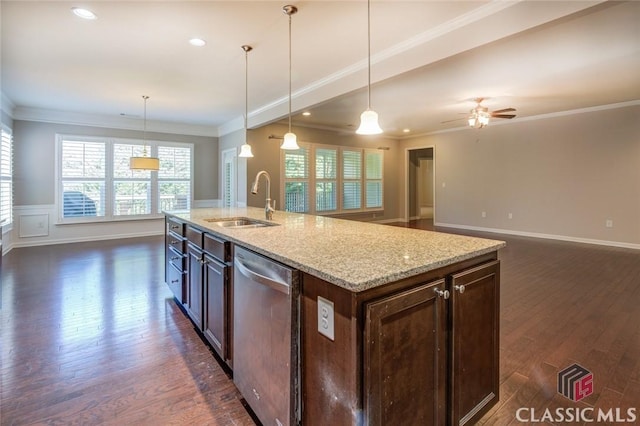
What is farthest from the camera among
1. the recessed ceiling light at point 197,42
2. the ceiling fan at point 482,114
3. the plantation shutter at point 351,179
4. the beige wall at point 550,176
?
the plantation shutter at point 351,179

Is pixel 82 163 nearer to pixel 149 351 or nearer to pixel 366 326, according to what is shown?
pixel 149 351

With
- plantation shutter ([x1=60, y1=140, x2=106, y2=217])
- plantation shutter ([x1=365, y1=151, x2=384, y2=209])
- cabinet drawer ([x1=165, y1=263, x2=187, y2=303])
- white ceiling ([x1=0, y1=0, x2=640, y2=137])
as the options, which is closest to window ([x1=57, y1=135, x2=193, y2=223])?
plantation shutter ([x1=60, y1=140, x2=106, y2=217])

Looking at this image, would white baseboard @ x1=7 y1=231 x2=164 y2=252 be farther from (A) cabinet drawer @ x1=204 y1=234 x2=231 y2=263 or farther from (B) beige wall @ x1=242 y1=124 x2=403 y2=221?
(A) cabinet drawer @ x1=204 y1=234 x2=231 y2=263

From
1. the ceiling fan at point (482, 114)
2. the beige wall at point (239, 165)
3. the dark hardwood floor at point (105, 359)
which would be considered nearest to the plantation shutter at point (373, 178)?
the ceiling fan at point (482, 114)

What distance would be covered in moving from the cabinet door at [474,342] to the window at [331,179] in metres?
5.90

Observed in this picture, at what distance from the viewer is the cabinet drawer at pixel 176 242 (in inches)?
111

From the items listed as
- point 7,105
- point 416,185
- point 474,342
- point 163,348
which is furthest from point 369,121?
point 416,185

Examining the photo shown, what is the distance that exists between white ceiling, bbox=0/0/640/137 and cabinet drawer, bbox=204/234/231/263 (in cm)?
188

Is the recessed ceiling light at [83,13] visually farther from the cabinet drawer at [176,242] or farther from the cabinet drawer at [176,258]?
the cabinet drawer at [176,258]

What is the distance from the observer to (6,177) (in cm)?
528

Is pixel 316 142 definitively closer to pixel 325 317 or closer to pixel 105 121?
pixel 105 121

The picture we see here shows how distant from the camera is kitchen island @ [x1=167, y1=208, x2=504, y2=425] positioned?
3.55ft

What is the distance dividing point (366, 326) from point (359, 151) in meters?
7.85

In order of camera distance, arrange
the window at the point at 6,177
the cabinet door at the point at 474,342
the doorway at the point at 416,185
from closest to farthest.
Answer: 1. the cabinet door at the point at 474,342
2. the window at the point at 6,177
3. the doorway at the point at 416,185
